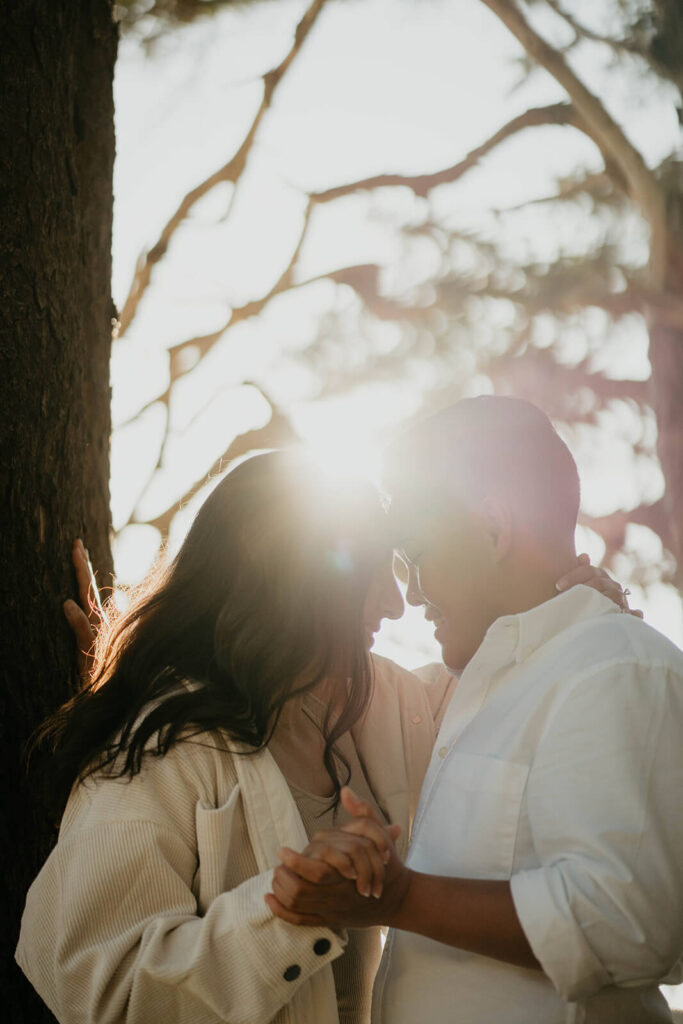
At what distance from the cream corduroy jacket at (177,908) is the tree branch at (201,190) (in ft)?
20.1

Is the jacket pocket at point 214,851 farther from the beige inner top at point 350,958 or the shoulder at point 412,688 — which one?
the shoulder at point 412,688

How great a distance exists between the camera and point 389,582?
98.7 inches

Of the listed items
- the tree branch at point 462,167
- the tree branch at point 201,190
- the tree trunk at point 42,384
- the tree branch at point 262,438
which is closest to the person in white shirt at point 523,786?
the tree trunk at point 42,384

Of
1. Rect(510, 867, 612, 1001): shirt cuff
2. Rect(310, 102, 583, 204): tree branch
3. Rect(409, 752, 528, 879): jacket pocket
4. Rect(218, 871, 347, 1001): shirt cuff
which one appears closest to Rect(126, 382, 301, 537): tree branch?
Rect(310, 102, 583, 204): tree branch

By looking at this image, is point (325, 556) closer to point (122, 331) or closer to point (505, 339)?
point (505, 339)

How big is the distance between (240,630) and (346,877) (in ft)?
2.31

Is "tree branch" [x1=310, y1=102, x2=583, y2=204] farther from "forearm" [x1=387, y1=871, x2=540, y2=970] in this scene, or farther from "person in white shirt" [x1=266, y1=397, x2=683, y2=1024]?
"forearm" [x1=387, y1=871, x2=540, y2=970]

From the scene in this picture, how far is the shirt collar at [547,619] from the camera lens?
6.69 feet

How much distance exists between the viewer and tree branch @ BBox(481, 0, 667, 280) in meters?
6.20

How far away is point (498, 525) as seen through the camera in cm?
216

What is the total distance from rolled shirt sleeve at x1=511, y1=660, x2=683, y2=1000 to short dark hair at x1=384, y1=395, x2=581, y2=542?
0.53 meters

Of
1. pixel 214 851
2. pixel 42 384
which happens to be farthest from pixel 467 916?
pixel 42 384

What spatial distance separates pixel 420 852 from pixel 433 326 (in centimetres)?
658

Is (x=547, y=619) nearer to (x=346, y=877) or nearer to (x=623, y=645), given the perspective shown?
(x=623, y=645)
